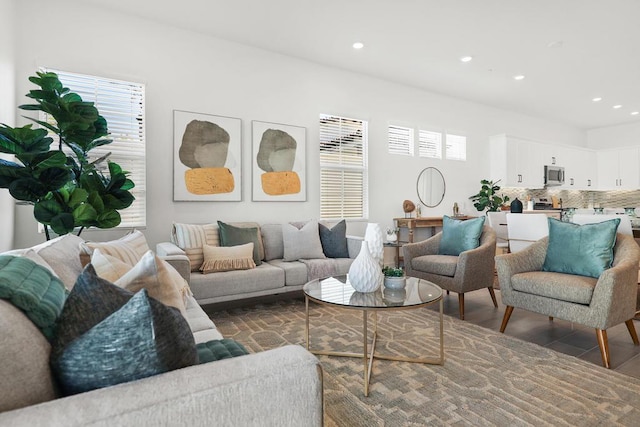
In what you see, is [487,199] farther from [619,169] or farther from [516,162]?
[619,169]

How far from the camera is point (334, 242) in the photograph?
4000 millimetres

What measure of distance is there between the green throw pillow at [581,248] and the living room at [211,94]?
262 centimetres

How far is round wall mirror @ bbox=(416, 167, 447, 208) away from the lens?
19.1ft

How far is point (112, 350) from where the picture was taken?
74 cm

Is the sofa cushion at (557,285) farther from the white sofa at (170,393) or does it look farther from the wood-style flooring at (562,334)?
the white sofa at (170,393)

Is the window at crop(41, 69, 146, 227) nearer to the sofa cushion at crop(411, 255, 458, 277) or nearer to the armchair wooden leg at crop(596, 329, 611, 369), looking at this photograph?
the sofa cushion at crop(411, 255, 458, 277)

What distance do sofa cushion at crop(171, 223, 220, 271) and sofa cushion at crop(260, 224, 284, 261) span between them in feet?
1.78

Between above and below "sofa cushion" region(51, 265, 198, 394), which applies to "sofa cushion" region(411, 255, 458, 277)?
below

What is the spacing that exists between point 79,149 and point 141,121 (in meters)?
0.86

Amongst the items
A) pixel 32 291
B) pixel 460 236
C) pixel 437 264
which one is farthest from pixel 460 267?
pixel 32 291

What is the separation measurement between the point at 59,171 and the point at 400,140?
14.8 feet

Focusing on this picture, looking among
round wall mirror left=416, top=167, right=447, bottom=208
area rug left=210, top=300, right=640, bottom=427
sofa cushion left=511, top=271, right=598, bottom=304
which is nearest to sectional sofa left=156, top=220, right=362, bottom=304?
area rug left=210, top=300, right=640, bottom=427

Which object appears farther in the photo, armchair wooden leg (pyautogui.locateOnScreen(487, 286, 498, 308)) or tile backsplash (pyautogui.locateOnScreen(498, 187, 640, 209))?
tile backsplash (pyautogui.locateOnScreen(498, 187, 640, 209))

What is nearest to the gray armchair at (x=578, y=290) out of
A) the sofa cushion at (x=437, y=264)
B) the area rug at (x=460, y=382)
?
the area rug at (x=460, y=382)
